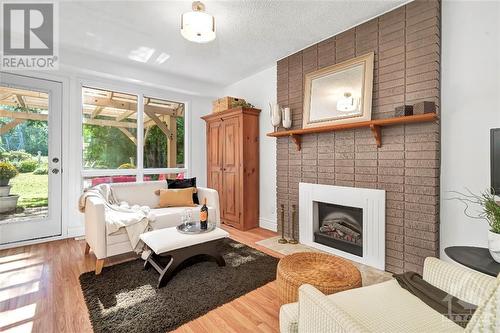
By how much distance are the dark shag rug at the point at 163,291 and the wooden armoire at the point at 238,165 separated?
1.28m

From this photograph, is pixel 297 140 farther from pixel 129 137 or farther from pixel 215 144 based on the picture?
pixel 129 137

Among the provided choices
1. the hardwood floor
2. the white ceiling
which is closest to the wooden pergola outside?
the white ceiling

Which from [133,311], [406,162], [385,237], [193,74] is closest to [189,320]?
[133,311]

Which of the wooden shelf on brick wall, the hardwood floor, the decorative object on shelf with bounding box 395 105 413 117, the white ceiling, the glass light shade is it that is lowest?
the hardwood floor

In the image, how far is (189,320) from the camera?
168 centimetres

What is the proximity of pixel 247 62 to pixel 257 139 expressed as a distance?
119 centimetres

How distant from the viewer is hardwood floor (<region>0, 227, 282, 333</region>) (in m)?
1.63

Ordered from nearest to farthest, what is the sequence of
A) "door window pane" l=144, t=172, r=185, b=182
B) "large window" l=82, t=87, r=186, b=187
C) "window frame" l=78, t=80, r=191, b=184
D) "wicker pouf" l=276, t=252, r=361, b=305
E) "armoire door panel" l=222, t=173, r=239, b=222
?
"wicker pouf" l=276, t=252, r=361, b=305
"window frame" l=78, t=80, r=191, b=184
"large window" l=82, t=87, r=186, b=187
"armoire door panel" l=222, t=173, r=239, b=222
"door window pane" l=144, t=172, r=185, b=182

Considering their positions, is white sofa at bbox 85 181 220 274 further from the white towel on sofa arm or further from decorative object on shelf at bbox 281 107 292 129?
decorative object on shelf at bbox 281 107 292 129

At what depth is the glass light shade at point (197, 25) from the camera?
2016 millimetres

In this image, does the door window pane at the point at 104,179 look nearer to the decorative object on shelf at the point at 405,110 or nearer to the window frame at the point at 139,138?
the window frame at the point at 139,138

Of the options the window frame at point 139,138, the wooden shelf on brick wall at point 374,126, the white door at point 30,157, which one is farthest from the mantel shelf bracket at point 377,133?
the white door at point 30,157

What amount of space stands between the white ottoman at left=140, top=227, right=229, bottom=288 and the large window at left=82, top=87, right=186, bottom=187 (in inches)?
81.6

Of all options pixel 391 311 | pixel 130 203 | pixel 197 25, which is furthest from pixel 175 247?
pixel 197 25
